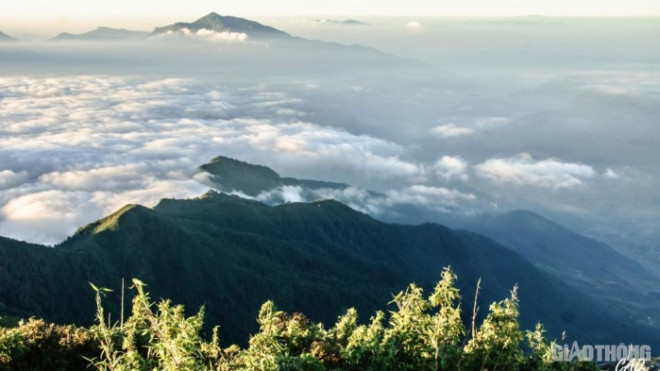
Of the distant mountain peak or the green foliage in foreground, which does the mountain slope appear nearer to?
the distant mountain peak

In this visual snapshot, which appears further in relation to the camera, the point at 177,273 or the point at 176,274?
the point at 177,273

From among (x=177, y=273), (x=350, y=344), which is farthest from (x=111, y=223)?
(x=350, y=344)

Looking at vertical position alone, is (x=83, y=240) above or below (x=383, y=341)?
below

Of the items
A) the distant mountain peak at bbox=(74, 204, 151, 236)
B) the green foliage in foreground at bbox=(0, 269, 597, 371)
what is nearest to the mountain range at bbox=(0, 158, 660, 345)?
the distant mountain peak at bbox=(74, 204, 151, 236)

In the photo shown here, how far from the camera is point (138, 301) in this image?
24.8 meters

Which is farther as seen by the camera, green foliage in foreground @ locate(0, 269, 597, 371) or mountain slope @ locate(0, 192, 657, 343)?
mountain slope @ locate(0, 192, 657, 343)

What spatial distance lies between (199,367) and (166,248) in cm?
15541

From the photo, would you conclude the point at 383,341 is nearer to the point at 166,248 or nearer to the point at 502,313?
the point at 502,313

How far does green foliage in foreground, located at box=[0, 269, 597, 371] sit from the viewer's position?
2481 cm

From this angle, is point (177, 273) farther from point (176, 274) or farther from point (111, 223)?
point (111, 223)

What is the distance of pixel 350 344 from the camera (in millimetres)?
28234

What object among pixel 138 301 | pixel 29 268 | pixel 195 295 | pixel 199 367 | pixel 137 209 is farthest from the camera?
pixel 137 209

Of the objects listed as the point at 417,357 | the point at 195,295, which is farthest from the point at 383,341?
the point at 195,295

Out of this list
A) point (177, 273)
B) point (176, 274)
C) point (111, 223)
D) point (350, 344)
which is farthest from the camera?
point (111, 223)
